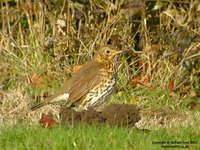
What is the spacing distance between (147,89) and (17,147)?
130 inches

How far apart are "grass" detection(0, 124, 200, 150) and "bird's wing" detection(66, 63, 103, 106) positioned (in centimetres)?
100

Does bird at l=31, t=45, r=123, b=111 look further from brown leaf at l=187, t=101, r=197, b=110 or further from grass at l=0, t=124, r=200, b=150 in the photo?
brown leaf at l=187, t=101, r=197, b=110

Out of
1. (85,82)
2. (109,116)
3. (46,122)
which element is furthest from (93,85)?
(46,122)

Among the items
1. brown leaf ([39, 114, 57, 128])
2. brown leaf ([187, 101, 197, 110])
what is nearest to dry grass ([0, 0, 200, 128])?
brown leaf ([187, 101, 197, 110])

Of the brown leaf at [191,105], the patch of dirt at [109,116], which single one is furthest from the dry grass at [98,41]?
the patch of dirt at [109,116]

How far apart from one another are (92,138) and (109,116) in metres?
0.85

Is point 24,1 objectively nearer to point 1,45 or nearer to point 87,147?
point 1,45

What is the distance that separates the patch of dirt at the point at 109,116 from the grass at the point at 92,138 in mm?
156

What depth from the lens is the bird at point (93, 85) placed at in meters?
5.03

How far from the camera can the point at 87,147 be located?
330cm

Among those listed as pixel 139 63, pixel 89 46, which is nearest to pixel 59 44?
pixel 89 46

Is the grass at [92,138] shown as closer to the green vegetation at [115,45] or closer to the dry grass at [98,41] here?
the green vegetation at [115,45]

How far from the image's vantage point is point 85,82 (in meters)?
5.15

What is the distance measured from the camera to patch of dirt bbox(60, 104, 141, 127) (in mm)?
4211
